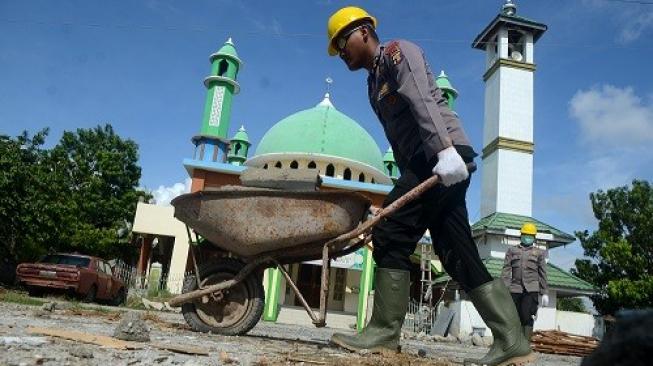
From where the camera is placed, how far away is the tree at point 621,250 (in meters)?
20.9

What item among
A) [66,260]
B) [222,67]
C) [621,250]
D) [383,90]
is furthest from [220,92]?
[383,90]

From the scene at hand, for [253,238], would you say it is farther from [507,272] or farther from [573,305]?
[573,305]

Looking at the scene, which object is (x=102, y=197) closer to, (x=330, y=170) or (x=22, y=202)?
(x=330, y=170)

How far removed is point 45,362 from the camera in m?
1.72

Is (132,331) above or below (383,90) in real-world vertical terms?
below

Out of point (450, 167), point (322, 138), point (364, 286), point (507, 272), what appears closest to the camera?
point (450, 167)

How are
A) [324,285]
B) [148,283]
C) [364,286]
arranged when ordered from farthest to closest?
[148,283] < [364,286] < [324,285]

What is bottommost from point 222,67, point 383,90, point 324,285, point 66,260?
point 324,285

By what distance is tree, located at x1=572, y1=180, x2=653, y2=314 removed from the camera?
20891mm

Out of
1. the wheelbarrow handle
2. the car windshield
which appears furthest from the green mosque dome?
the wheelbarrow handle

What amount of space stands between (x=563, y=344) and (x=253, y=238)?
6019mm

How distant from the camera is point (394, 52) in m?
3.07

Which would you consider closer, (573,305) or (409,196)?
(409,196)

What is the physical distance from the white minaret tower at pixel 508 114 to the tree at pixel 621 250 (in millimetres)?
4560
